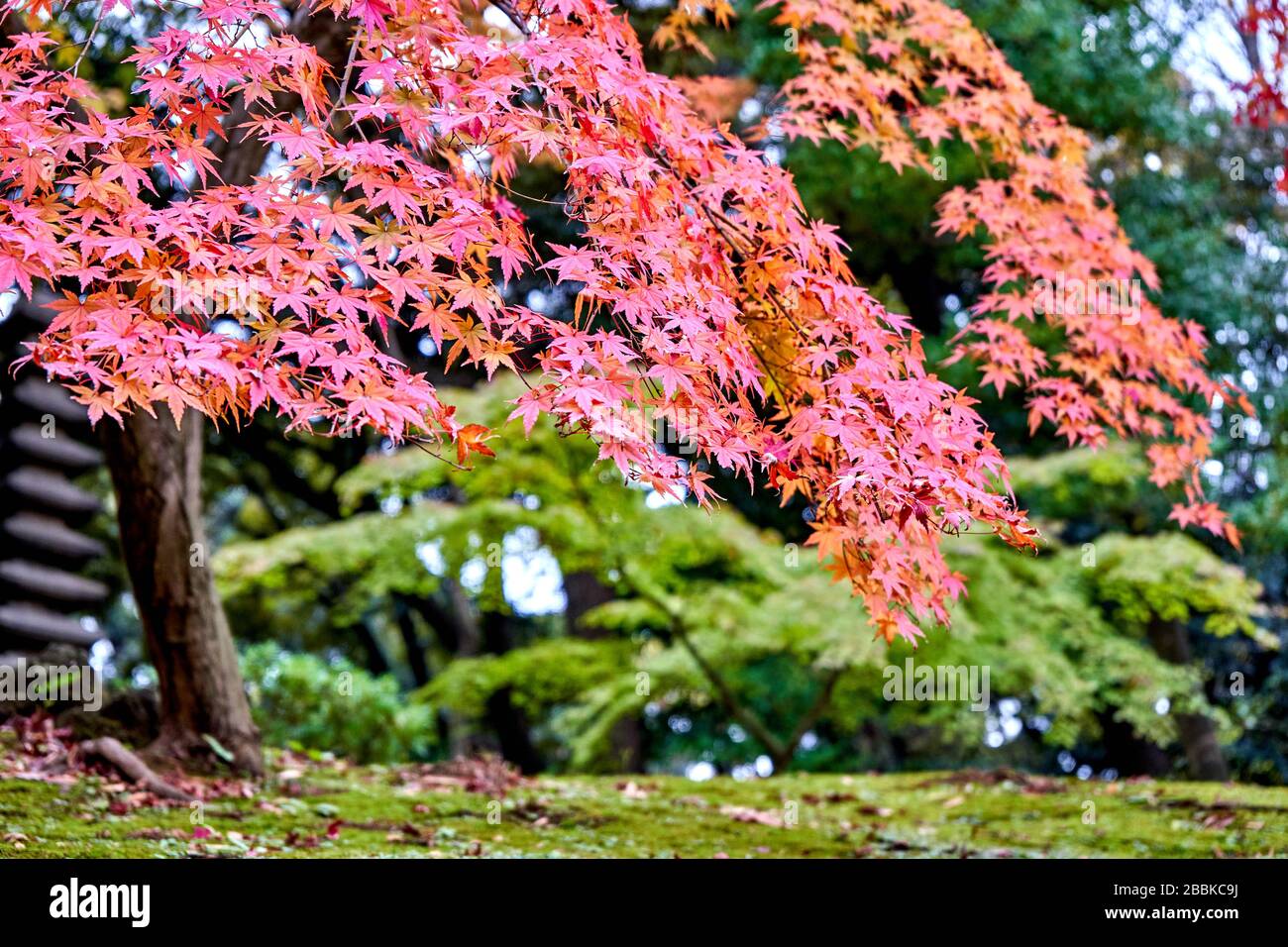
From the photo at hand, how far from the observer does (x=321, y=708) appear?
734 centimetres

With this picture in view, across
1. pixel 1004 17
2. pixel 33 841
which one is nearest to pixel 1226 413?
pixel 1004 17

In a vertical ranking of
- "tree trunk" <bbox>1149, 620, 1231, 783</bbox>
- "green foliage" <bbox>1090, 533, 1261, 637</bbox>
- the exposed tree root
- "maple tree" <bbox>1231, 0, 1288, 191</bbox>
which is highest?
"maple tree" <bbox>1231, 0, 1288, 191</bbox>

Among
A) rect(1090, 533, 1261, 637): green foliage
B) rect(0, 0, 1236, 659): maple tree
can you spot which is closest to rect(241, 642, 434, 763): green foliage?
rect(0, 0, 1236, 659): maple tree

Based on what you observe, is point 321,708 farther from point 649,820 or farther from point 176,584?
point 649,820

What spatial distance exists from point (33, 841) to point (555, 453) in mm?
3979

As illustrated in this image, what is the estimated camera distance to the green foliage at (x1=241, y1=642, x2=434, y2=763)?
7219 mm

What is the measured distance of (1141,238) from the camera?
28.6 ft

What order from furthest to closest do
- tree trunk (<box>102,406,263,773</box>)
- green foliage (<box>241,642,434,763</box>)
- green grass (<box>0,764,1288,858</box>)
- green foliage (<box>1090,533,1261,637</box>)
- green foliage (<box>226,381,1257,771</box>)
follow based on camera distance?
green foliage (<box>241,642,434,763</box>)
green foliage (<box>1090,533,1261,637</box>)
green foliage (<box>226,381,1257,771</box>)
tree trunk (<box>102,406,263,773</box>)
green grass (<box>0,764,1288,858</box>)

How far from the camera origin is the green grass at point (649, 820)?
3854mm

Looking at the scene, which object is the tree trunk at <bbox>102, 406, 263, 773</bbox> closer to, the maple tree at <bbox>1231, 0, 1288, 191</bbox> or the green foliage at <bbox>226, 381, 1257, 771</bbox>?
the green foliage at <bbox>226, 381, 1257, 771</bbox>

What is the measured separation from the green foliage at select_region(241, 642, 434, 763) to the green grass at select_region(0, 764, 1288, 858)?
1.40 meters

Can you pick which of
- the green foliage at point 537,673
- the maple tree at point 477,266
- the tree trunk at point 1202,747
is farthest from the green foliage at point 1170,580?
the maple tree at point 477,266

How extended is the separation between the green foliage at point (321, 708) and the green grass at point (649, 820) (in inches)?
55.3
